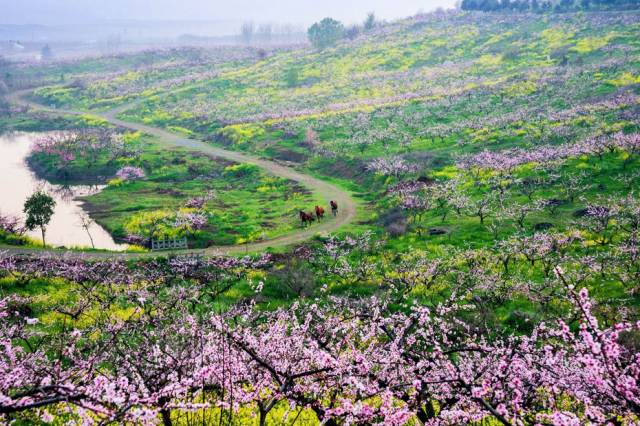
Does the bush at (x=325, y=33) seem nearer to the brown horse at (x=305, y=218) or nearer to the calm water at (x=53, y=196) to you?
the calm water at (x=53, y=196)

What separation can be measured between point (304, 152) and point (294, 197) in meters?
20.9

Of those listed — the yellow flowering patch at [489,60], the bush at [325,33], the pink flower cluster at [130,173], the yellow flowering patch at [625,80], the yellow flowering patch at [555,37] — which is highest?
the bush at [325,33]

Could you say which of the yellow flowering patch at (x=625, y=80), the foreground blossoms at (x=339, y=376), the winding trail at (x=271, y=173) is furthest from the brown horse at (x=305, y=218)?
the yellow flowering patch at (x=625, y=80)

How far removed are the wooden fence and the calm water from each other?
3.18 metres

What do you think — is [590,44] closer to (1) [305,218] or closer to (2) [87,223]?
(1) [305,218]

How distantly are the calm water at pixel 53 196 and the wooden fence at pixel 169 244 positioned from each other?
3185 mm

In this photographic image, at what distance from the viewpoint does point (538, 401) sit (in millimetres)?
14203

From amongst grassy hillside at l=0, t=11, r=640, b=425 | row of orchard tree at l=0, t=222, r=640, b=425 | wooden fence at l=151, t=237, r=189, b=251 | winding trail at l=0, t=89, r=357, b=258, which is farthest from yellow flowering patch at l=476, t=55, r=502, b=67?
wooden fence at l=151, t=237, r=189, b=251

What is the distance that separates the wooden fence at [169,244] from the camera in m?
44.5

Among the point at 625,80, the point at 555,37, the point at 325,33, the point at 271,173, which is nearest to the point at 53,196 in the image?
the point at 271,173

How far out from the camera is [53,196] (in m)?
62.0

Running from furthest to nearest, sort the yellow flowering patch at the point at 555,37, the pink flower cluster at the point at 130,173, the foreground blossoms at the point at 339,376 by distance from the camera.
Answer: the yellow flowering patch at the point at 555,37
the pink flower cluster at the point at 130,173
the foreground blossoms at the point at 339,376

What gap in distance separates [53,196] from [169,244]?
27146mm

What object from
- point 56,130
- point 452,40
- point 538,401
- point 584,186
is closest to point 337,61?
point 452,40
